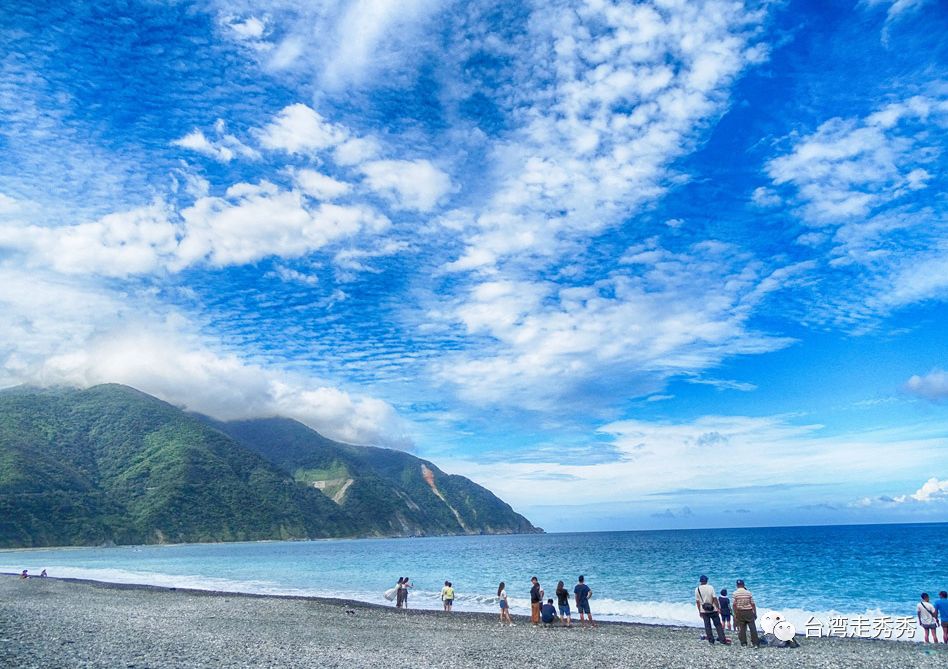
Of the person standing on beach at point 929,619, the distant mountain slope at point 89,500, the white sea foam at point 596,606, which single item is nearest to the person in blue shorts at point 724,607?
the white sea foam at point 596,606

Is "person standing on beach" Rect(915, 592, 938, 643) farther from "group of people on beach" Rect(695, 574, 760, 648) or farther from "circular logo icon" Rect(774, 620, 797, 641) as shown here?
"group of people on beach" Rect(695, 574, 760, 648)

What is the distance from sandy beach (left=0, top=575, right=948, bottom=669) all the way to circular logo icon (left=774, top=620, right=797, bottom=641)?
50cm

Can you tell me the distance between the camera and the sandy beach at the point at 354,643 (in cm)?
1606

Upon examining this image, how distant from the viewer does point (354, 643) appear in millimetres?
20500

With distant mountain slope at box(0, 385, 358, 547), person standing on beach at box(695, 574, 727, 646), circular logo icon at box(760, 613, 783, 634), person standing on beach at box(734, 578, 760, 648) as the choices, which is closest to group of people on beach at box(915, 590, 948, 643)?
circular logo icon at box(760, 613, 783, 634)

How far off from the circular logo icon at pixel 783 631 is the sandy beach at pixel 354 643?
1.65ft

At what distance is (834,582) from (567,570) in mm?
27777

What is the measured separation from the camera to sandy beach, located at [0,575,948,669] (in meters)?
16.1

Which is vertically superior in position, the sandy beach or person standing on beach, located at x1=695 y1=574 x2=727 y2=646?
person standing on beach, located at x1=695 y1=574 x2=727 y2=646

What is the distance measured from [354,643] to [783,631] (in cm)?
1508

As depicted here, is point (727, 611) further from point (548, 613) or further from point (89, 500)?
point (89, 500)

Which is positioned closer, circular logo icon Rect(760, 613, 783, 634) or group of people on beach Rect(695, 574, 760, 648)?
group of people on beach Rect(695, 574, 760, 648)

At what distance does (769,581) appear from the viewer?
49062 mm

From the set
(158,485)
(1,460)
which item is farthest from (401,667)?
(158,485)
